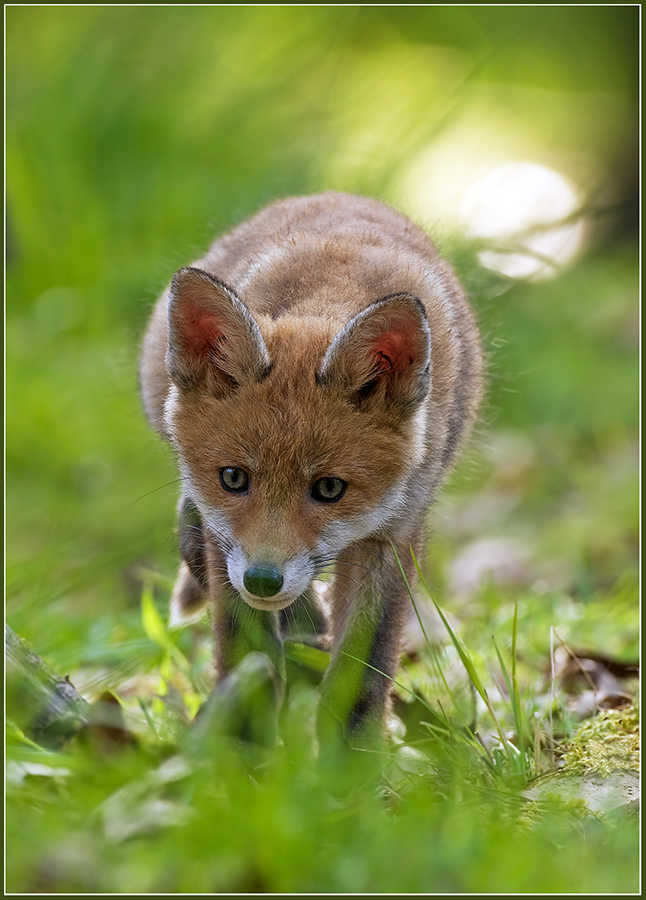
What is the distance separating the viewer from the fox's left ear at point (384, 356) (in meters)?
3.34

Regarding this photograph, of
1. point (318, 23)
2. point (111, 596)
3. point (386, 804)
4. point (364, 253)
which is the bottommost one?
point (111, 596)

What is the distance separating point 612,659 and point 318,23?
9.06m

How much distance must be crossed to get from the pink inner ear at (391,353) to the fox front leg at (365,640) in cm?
74

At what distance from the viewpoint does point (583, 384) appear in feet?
32.9

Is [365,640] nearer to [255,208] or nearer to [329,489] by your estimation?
[329,489]

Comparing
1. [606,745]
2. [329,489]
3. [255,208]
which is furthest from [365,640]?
[255,208]

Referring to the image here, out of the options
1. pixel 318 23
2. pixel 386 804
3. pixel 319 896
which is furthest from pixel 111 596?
pixel 318 23

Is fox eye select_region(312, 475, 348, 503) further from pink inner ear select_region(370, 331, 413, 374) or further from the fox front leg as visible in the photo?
pink inner ear select_region(370, 331, 413, 374)

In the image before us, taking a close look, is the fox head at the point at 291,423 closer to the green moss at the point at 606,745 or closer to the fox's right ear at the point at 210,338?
the fox's right ear at the point at 210,338

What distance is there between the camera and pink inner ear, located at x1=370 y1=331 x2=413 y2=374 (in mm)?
3445

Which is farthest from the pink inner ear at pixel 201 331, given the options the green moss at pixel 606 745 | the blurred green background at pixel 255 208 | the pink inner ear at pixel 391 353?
the blurred green background at pixel 255 208

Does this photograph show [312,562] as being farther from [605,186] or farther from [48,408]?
[605,186]

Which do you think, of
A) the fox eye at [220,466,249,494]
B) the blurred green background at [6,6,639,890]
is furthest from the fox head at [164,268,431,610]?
the blurred green background at [6,6,639,890]

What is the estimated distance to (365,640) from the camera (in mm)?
3732
